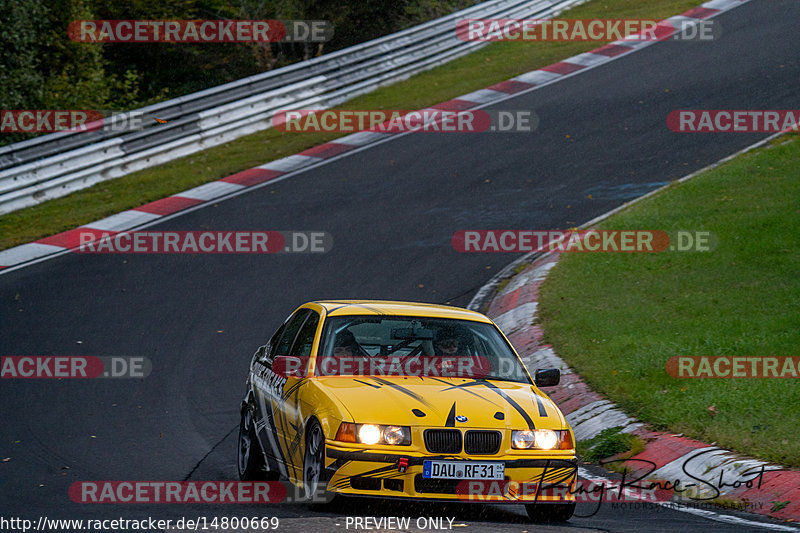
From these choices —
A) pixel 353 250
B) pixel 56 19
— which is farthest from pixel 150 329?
pixel 56 19

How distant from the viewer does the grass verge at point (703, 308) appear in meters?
8.02

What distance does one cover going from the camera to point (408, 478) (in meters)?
6.10

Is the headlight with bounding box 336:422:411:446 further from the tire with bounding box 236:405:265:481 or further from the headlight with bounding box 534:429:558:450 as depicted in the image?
the tire with bounding box 236:405:265:481

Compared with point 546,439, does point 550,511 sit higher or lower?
lower

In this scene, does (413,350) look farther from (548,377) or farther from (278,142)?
(278,142)

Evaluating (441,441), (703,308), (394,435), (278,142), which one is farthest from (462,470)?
(278,142)

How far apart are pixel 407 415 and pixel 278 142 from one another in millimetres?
15711

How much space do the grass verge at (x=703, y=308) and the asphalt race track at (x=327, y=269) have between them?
1.29 meters

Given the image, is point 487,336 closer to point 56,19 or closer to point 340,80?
point 340,80

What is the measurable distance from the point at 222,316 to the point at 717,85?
42.3ft

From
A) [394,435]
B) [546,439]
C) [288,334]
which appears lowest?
[546,439]

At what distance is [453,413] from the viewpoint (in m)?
6.35

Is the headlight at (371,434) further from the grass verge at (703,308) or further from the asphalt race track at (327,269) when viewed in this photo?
the grass verge at (703,308)

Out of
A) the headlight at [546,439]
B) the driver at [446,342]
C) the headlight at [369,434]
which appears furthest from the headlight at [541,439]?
the driver at [446,342]
